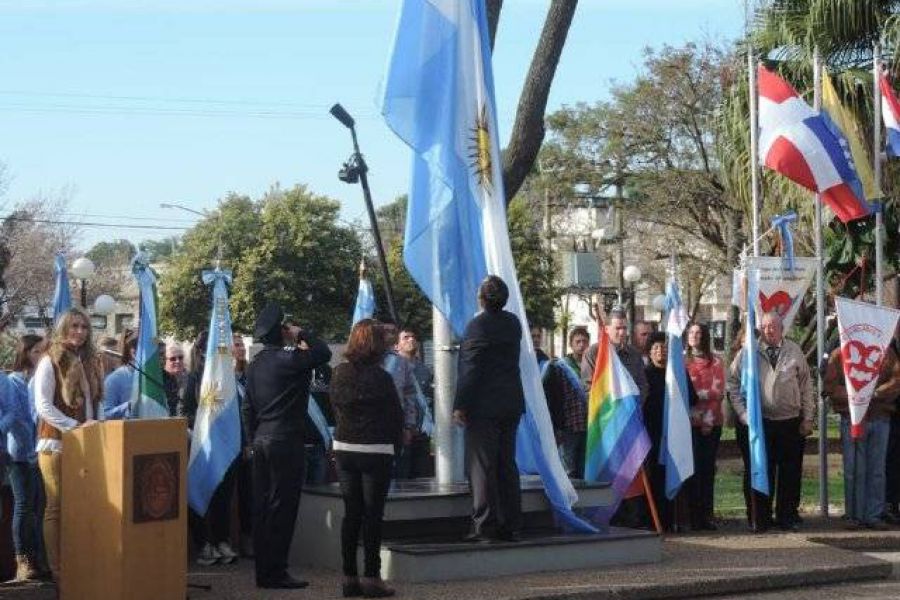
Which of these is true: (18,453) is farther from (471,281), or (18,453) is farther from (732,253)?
(732,253)

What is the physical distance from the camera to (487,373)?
10.7m

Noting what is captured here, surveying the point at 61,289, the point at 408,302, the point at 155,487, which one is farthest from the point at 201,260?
the point at 155,487

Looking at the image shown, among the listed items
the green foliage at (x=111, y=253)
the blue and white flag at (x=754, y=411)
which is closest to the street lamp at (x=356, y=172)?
the blue and white flag at (x=754, y=411)

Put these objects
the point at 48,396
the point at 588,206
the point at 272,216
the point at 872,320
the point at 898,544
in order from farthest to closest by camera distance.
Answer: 1. the point at 272,216
2. the point at 588,206
3. the point at 872,320
4. the point at 898,544
5. the point at 48,396

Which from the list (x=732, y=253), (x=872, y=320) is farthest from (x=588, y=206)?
(x=872, y=320)

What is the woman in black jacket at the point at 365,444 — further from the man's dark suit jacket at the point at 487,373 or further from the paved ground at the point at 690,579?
the man's dark suit jacket at the point at 487,373

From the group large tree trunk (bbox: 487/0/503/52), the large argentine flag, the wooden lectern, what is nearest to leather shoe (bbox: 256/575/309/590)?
the wooden lectern

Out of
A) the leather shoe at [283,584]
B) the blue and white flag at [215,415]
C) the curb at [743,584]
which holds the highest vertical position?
the blue and white flag at [215,415]

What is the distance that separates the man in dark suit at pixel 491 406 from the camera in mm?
10688

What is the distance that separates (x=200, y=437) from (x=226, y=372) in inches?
20.7

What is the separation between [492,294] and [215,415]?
7.73ft

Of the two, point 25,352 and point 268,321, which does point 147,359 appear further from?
point 268,321

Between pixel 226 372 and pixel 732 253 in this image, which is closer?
pixel 226 372

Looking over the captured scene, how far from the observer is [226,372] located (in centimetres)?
1159
